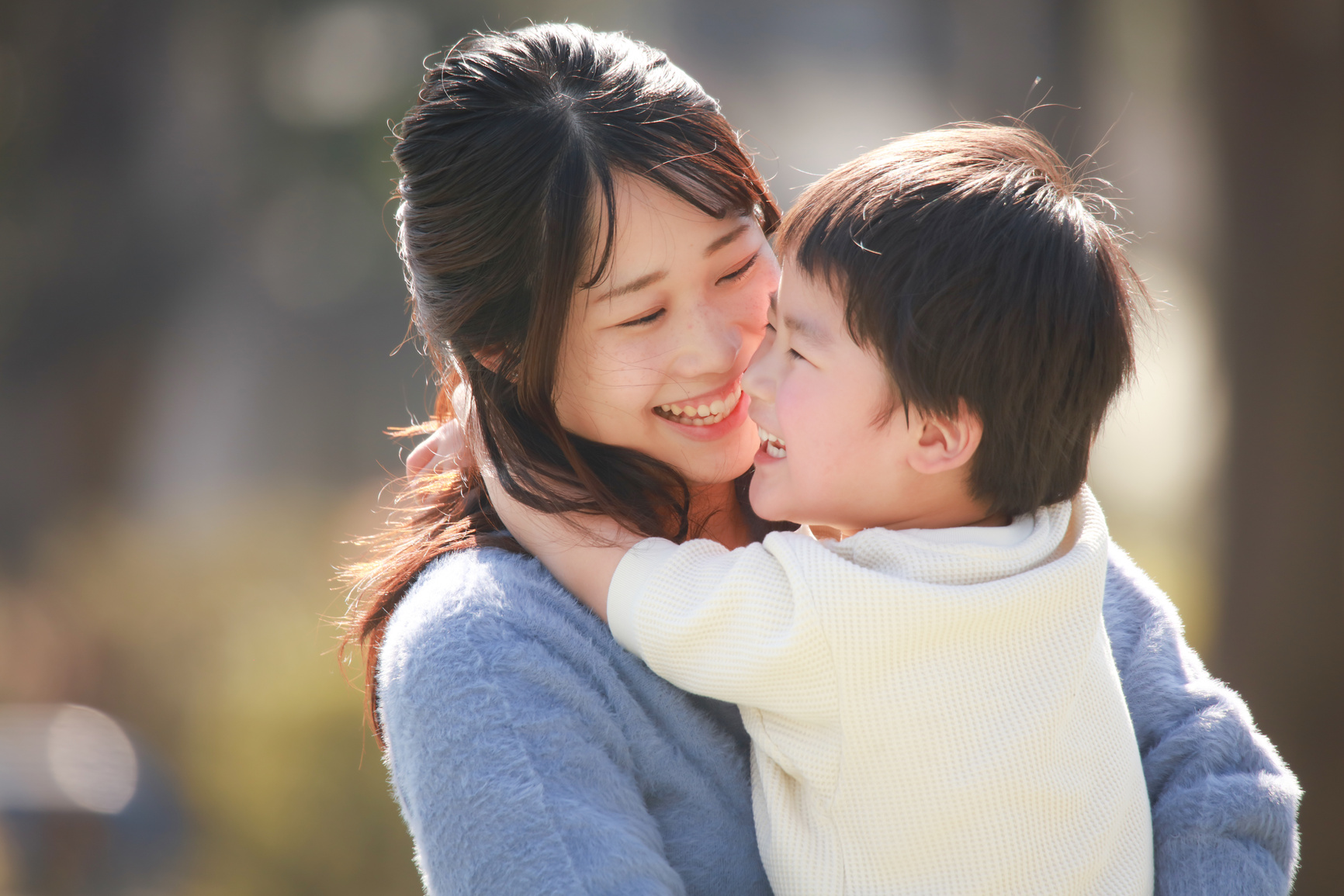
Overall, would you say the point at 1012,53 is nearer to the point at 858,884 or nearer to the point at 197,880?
the point at 858,884

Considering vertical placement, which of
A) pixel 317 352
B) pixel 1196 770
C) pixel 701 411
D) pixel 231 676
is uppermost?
pixel 701 411

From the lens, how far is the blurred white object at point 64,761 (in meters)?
3.85

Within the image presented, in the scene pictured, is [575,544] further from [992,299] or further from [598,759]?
[992,299]

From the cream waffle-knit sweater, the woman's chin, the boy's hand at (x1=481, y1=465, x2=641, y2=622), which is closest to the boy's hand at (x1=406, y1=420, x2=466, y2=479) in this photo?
the boy's hand at (x1=481, y1=465, x2=641, y2=622)

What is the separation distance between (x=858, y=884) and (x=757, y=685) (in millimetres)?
244

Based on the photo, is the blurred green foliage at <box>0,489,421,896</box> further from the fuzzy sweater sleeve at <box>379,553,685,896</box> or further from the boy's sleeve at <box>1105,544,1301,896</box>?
the boy's sleeve at <box>1105,544,1301,896</box>

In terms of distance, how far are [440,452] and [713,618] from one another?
721 millimetres

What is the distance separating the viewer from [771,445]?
4.73 ft

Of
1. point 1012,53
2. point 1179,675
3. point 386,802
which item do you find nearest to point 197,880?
point 386,802

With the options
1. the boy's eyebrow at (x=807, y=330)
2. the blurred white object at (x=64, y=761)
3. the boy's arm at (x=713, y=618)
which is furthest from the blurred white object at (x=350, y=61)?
the boy's arm at (x=713, y=618)

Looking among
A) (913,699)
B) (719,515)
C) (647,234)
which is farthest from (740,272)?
(913,699)

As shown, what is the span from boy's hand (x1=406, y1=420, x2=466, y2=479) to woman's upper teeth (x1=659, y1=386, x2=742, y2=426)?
327mm

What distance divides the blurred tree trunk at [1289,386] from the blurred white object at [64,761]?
408 centimetres

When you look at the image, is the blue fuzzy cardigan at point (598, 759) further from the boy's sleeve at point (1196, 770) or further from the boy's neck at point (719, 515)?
the boy's neck at point (719, 515)
